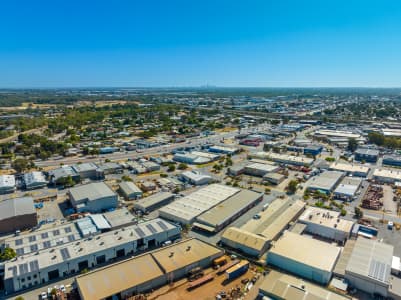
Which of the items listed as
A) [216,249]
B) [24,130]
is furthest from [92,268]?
[24,130]

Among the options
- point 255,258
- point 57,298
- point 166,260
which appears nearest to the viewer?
point 57,298

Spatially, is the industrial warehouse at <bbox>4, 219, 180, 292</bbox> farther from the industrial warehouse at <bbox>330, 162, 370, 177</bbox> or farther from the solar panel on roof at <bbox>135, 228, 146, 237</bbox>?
the industrial warehouse at <bbox>330, 162, 370, 177</bbox>

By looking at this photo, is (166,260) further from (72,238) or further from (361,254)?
(361,254)

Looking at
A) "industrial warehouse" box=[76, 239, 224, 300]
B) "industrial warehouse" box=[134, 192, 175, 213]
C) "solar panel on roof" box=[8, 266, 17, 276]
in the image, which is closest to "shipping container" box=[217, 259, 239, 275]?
"industrial warehouse" box=[76, 239, 224, 300]

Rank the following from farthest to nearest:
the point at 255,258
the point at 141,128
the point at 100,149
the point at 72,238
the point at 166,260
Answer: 1. the point at 141,128
2. the point at 100,149
3. the point at 72,238
4. the point at 255,258
5. the point at 166,260

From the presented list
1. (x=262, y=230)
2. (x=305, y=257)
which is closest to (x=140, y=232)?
(x=262, y=230)

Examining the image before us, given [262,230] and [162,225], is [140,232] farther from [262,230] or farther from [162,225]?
[262,230]
